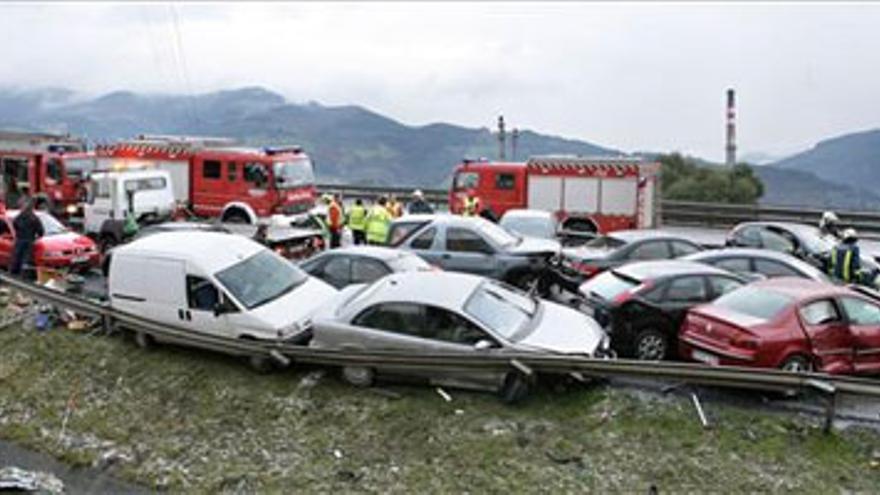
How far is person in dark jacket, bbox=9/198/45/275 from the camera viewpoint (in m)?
18.0

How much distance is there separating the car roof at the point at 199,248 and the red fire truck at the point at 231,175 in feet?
33.5

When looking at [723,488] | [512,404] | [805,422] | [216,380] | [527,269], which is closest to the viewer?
[723,488]

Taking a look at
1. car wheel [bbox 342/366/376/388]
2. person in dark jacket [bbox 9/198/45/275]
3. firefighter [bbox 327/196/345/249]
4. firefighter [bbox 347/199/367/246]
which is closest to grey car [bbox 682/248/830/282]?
car wheel [bbox 342/366/376/388]

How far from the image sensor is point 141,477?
10664mm

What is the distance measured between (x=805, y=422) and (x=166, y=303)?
8.77 meters

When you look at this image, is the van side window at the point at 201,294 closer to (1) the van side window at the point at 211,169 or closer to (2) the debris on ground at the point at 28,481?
(2) the debris on ground at the point at 28,481

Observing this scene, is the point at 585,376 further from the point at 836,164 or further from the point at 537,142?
the point at 836,164

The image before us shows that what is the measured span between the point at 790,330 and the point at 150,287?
889cm

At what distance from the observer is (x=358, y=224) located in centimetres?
2086

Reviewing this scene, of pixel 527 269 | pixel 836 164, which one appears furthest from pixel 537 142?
pixel 527 269

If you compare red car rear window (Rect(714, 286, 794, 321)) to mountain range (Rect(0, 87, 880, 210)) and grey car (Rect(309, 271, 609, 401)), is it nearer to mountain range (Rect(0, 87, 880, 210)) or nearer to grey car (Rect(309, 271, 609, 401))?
grey car (Rect(309, 271, 609, 401))

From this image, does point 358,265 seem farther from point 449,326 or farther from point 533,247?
point 449,326

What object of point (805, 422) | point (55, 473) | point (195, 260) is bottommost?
point (55, 473)

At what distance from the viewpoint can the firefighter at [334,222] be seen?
20.6m
